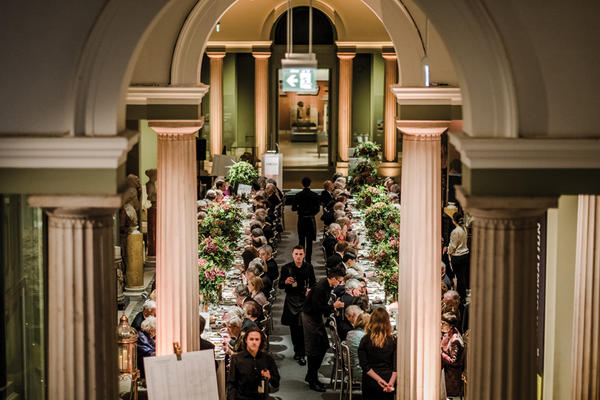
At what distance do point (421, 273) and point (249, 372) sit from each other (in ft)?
6.20

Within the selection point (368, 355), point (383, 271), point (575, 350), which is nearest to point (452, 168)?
point (383, 271)

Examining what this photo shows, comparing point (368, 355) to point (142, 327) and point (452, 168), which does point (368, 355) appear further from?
point (452, 168)

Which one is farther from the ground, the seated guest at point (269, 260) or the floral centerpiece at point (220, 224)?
the floral centerpiece at point (220, 224)

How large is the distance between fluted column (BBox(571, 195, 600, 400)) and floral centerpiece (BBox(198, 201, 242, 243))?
21.9 ft

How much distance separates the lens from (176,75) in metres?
9.68

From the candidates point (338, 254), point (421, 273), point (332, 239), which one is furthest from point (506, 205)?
point (332, 239)

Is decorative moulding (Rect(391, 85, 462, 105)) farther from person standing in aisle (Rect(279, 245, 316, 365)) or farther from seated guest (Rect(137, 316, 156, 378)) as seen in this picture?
person standing in aisle (Rect(279, 245, 316, 365))

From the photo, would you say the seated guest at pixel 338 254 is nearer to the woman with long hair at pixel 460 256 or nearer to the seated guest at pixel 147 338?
the woman with long hair at pixel 460 256

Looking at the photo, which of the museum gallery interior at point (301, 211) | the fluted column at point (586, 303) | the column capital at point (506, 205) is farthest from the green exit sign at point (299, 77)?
the column capital at point (506, 205)

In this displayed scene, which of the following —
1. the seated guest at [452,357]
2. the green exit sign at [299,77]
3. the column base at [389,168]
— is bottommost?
the seated guest at [452,357]

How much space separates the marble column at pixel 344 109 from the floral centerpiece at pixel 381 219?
33.3 feet

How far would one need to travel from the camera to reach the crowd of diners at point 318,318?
30.8 ft

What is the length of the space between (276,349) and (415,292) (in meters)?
4.38

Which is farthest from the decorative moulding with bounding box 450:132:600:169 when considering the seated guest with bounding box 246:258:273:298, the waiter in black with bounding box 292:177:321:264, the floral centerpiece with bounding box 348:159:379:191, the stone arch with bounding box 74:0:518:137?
the floral centerpiece with bounding box 348:159:379:191
